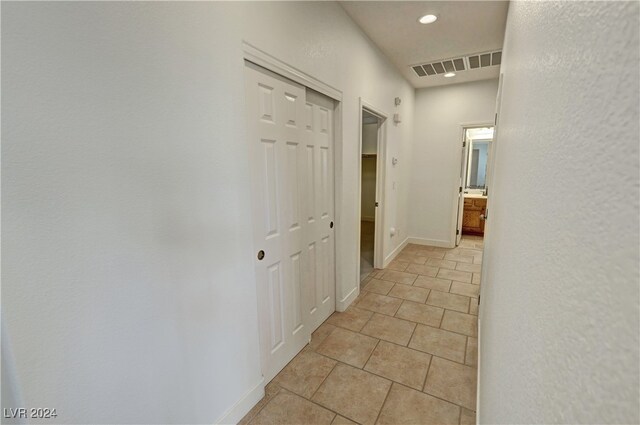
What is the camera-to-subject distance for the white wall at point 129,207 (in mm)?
837

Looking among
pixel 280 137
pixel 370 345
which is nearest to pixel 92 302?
pixel 280 137

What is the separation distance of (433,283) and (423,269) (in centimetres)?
47

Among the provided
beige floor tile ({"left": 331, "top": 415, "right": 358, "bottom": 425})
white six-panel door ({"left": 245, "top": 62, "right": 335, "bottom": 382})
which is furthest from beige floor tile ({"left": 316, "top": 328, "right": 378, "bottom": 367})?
beige floor tile ({"left": 331, "top": 415, "right": 358, "bottom": 425})

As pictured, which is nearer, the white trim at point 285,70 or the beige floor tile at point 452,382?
→ the white trim at point 285,70

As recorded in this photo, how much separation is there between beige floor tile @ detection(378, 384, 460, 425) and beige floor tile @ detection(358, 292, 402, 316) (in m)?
0.99

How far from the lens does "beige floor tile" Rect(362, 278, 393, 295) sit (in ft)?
10.7

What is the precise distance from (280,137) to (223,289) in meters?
1.01

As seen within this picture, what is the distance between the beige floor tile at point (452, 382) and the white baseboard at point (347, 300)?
96 cm

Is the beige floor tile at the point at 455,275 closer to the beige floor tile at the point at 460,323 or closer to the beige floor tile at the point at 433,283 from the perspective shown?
the beige floor tile at the point at 433,283

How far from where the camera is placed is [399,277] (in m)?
3.65

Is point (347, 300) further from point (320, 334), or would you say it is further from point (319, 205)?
point (319, 205)

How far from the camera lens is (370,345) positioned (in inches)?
90.4

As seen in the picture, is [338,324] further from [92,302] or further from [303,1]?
[303,1]

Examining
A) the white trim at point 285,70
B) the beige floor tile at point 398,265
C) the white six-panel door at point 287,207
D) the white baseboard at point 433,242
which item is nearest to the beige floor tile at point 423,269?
the beige floor tile at point 398,265
